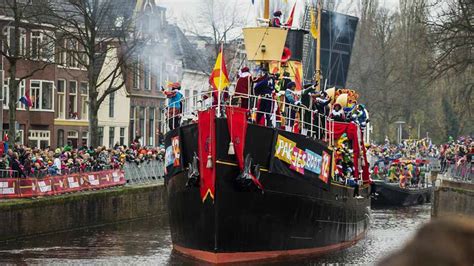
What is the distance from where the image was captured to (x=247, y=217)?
20.3 m

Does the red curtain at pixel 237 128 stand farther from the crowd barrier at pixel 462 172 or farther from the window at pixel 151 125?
the window at pixel 151 125

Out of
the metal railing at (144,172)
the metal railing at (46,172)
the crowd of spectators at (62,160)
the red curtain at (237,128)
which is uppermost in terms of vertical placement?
the red curtain at (237,128)

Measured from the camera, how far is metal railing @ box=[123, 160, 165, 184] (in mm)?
38531

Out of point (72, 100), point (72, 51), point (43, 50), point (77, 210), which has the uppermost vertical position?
point (43, 50)

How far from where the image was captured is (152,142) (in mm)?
68188

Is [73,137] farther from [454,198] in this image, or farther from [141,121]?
[454,198]

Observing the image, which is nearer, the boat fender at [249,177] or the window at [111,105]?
the boat fender at [249,177]

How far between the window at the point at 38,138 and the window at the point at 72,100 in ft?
10.5

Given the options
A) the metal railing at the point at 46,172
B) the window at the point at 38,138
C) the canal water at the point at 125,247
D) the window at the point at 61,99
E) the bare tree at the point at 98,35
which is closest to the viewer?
the canal water at the point at 125,247

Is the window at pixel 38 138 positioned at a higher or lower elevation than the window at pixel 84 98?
lower

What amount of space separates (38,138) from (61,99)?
3707 millimetres

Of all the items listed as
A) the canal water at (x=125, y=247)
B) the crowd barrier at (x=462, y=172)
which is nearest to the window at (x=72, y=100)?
the crowd barrier at (x=462, y=172)

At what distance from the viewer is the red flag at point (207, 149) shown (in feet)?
64.3

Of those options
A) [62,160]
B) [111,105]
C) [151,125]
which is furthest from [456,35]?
[151,125]
